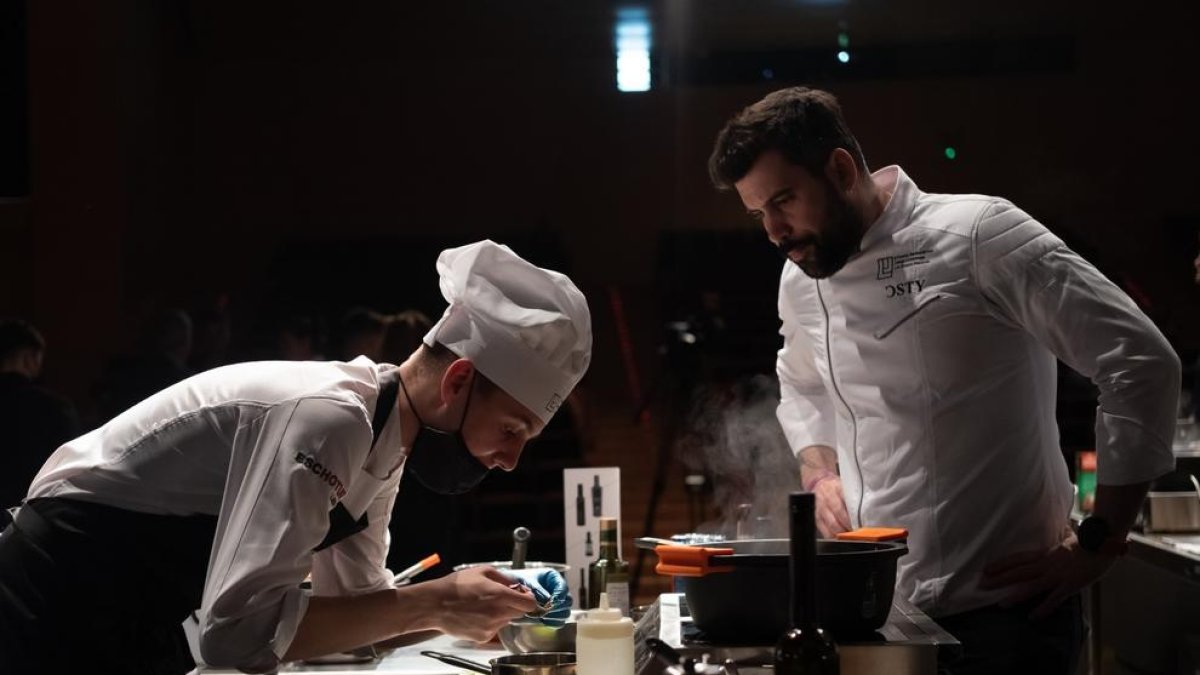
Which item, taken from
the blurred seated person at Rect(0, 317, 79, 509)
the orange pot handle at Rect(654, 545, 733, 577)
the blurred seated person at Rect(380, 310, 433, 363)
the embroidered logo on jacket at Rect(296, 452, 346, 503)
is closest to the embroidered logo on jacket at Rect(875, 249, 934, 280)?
the orange pot handle at Rect(654, 545, 733, 577)

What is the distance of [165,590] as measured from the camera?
5.61 feet

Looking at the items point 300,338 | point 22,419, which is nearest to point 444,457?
point 22,419

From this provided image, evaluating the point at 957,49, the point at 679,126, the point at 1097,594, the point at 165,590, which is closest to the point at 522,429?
the point at 165,590

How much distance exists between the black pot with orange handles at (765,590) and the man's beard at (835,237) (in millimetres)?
811

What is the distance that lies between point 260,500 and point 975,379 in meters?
1.19

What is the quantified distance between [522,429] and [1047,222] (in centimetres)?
457

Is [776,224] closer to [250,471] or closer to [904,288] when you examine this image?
[904,288]

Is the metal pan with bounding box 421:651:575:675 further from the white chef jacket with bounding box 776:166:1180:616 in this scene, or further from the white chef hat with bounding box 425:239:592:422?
the white chef jacket with bounding box 776:166:1180:616

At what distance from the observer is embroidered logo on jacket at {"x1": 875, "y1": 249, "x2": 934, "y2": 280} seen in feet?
7.02

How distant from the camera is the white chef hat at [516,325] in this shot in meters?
1.81

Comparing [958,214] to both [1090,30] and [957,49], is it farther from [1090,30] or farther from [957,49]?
[1090,30]

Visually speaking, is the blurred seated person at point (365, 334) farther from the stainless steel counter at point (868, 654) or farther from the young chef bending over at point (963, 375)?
the stainless steel counter at point (868, 654)

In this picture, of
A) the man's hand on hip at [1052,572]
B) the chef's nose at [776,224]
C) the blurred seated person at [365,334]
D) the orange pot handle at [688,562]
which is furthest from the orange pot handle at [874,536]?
the blurred seated person at [365,334]

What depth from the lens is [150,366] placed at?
17.1 feet
